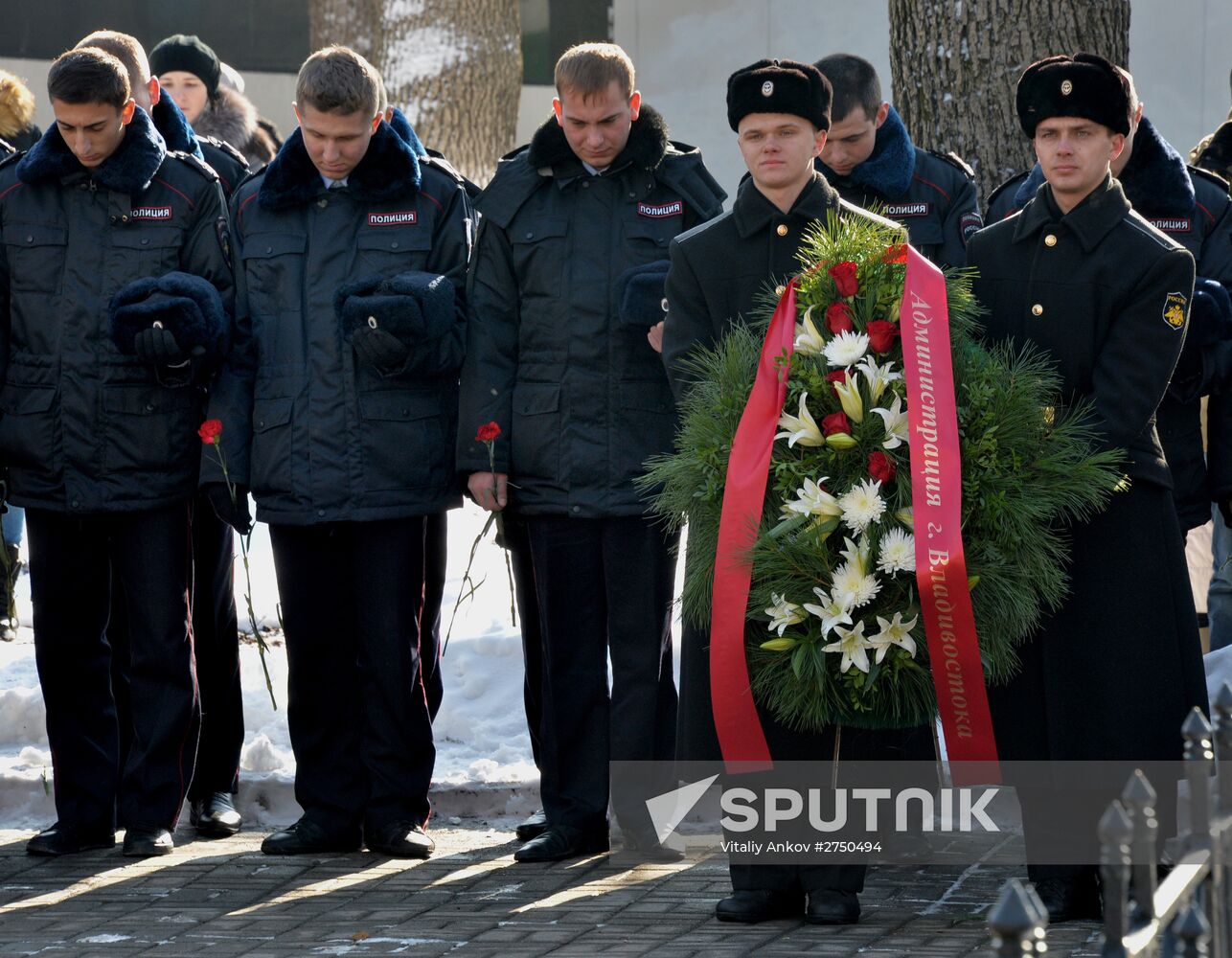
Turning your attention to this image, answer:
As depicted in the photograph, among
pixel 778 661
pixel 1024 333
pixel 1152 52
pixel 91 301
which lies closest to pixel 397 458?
pixel 91 301

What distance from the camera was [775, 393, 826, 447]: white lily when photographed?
4.50 meters

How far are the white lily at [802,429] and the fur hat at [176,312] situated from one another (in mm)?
1802

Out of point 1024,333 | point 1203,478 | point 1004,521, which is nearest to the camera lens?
point 1004,521

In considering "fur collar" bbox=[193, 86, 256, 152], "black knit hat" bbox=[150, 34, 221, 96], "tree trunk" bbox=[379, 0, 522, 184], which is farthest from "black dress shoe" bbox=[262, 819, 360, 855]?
"tree trunk" bbox=[379, 0, 522, 184]

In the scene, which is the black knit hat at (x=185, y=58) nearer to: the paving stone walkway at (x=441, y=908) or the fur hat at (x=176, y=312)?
the fur hat at (x=176, y=312)

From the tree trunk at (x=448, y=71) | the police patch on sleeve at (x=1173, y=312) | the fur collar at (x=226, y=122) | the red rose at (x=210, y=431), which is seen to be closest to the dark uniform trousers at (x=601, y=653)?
the red rose at (x=210, y=431)

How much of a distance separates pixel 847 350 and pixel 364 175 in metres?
1.75

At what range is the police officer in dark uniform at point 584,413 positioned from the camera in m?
5.54

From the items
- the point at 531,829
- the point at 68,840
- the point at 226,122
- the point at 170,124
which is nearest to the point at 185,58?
the point at 226,122

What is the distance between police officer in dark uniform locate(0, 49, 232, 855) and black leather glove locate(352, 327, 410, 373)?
0.42 metres

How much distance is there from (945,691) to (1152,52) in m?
13.5

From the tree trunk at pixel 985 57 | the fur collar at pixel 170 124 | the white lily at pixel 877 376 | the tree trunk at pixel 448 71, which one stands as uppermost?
the tree trunk at pixel 448 71

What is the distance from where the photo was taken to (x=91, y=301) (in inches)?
220

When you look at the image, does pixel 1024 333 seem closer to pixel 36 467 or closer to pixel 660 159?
pixel 660 159
